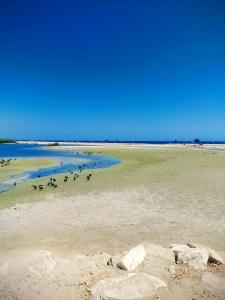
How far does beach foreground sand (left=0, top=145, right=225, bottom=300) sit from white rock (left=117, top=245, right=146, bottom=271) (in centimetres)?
18

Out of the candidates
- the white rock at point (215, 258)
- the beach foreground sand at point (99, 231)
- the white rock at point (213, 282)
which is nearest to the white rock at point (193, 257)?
the white rock at point (215, 258)

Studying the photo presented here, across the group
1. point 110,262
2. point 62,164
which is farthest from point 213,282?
point 62,164

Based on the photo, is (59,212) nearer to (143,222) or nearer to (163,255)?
(143,222)

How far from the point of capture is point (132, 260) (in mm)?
7941

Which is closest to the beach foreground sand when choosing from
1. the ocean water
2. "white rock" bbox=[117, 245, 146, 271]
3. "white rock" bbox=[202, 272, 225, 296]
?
"white rock" bbox=[202, 272, 225, 296]

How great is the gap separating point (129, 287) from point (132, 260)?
40.9 inches

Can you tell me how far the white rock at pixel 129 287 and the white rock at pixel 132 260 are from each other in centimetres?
35

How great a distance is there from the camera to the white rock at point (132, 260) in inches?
306

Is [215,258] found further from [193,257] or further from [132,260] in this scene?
[132,260]

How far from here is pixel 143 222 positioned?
40.8ft

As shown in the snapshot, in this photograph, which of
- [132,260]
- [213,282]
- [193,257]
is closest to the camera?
[213,282]

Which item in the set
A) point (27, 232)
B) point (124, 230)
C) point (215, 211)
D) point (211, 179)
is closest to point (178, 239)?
point (124, 230)

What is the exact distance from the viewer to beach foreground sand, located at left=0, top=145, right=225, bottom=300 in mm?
7266

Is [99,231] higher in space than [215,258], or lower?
lower
